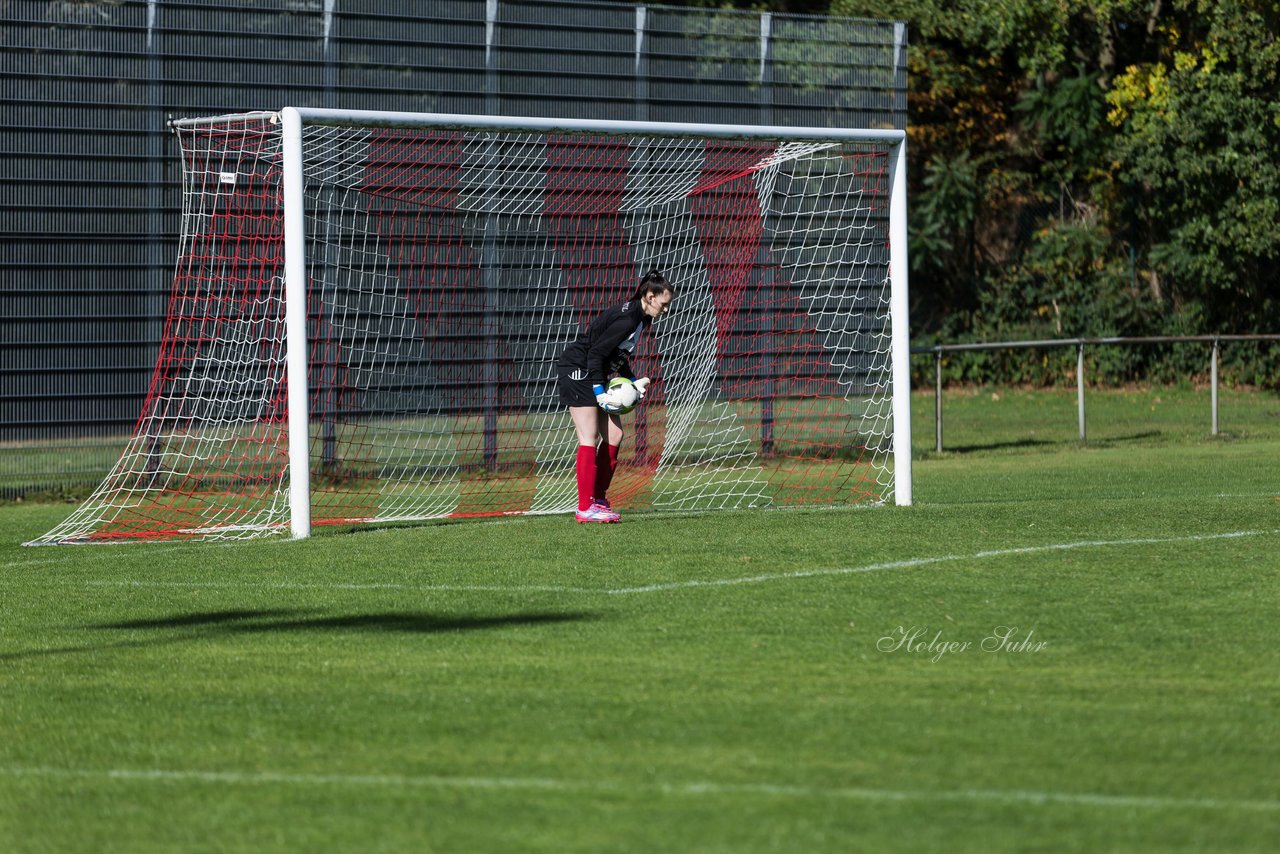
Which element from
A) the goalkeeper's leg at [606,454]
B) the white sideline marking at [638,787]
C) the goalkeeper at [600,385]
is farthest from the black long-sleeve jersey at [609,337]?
the white sideline marking at [638,787]

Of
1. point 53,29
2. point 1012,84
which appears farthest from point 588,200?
point 1012,84

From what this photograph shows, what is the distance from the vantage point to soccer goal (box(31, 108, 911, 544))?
13523 millimetres

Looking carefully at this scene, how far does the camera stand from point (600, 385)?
35.4 feet

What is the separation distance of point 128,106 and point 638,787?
1163cm

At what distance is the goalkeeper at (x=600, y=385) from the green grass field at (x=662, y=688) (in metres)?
0.57

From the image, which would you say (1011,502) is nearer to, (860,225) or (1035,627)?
(1035,627)

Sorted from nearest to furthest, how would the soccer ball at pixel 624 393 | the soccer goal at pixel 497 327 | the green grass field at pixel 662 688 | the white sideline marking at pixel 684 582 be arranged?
the green grass field at pixel 662 688, the white sideline marking at pixel 684 582, the soccer ball at pixel 624 393, the soccer goal at pixel 497 327

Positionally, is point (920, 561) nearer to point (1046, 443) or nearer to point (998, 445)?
point (998, 445)

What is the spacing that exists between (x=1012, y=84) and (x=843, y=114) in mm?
9030

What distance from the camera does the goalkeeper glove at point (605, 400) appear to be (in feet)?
35.0

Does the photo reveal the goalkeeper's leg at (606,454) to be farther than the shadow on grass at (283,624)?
Yes

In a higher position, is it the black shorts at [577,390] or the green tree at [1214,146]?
the green tree at [1214,146]

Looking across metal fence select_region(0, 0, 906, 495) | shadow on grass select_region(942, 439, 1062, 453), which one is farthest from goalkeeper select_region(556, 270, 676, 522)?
shadow on grass select_region(942, 439, 1062, 453)

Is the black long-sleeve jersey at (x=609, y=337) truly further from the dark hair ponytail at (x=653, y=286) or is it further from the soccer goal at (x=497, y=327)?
the soccer goal at (x=497, y=327)
